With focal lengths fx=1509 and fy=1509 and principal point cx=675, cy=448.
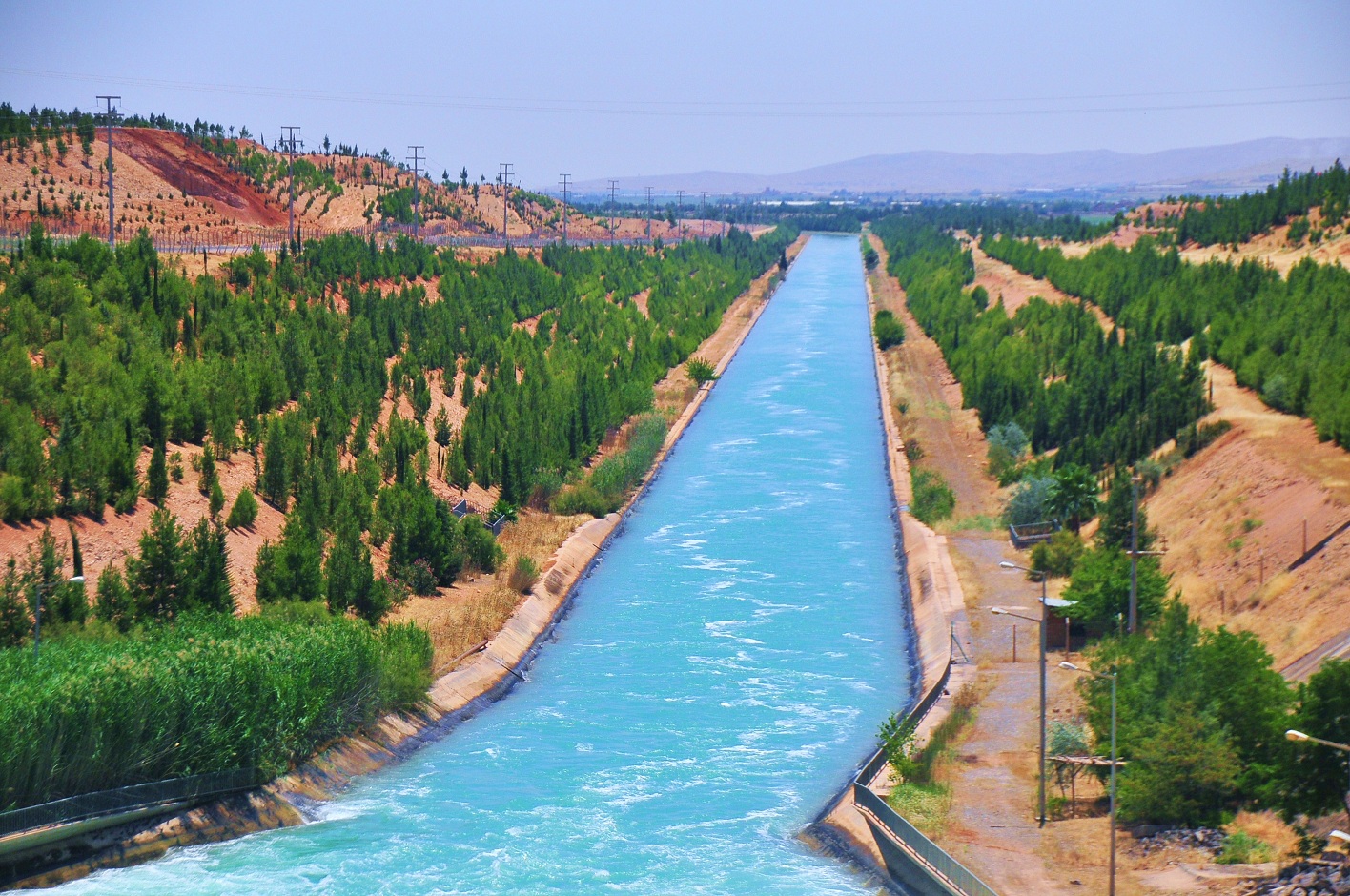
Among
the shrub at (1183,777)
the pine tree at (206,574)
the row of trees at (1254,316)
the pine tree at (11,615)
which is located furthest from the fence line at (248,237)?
the shrub at (1183,777)

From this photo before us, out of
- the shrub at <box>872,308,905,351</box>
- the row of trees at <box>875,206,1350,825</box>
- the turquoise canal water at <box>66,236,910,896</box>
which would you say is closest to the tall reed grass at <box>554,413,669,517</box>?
the turquoise canal water at <box>66,236,910,896</box>

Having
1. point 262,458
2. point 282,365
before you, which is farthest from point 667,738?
point 282,365

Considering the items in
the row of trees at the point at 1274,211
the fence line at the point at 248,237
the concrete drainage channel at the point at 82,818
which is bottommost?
the concrete drainage channel at the point at 82,818

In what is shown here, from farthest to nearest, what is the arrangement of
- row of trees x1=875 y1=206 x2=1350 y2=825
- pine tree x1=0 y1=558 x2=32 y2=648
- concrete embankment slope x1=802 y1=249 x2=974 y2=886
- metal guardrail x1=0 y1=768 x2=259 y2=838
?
pine tree x1=0 y1=558 x2=32 y2=648, concrete embankment slope x1=802 y1=249 x2=974 y2=886, row of trees x1=875 y1=206 x2=1350 y2=825, metal guardrail x1=0 y1=768 x2=259 y2=838

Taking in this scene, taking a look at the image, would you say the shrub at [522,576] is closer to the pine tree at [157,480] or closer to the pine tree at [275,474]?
the pine tree at [275,474]

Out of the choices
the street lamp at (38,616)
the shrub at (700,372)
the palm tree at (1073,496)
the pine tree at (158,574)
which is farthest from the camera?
the shrub at (700,372)

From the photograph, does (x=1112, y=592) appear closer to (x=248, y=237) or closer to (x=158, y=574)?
(x=158, y=574)

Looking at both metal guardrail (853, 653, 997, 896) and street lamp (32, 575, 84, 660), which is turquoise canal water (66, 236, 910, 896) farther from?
street lamp (32, 575, 84, 660)
